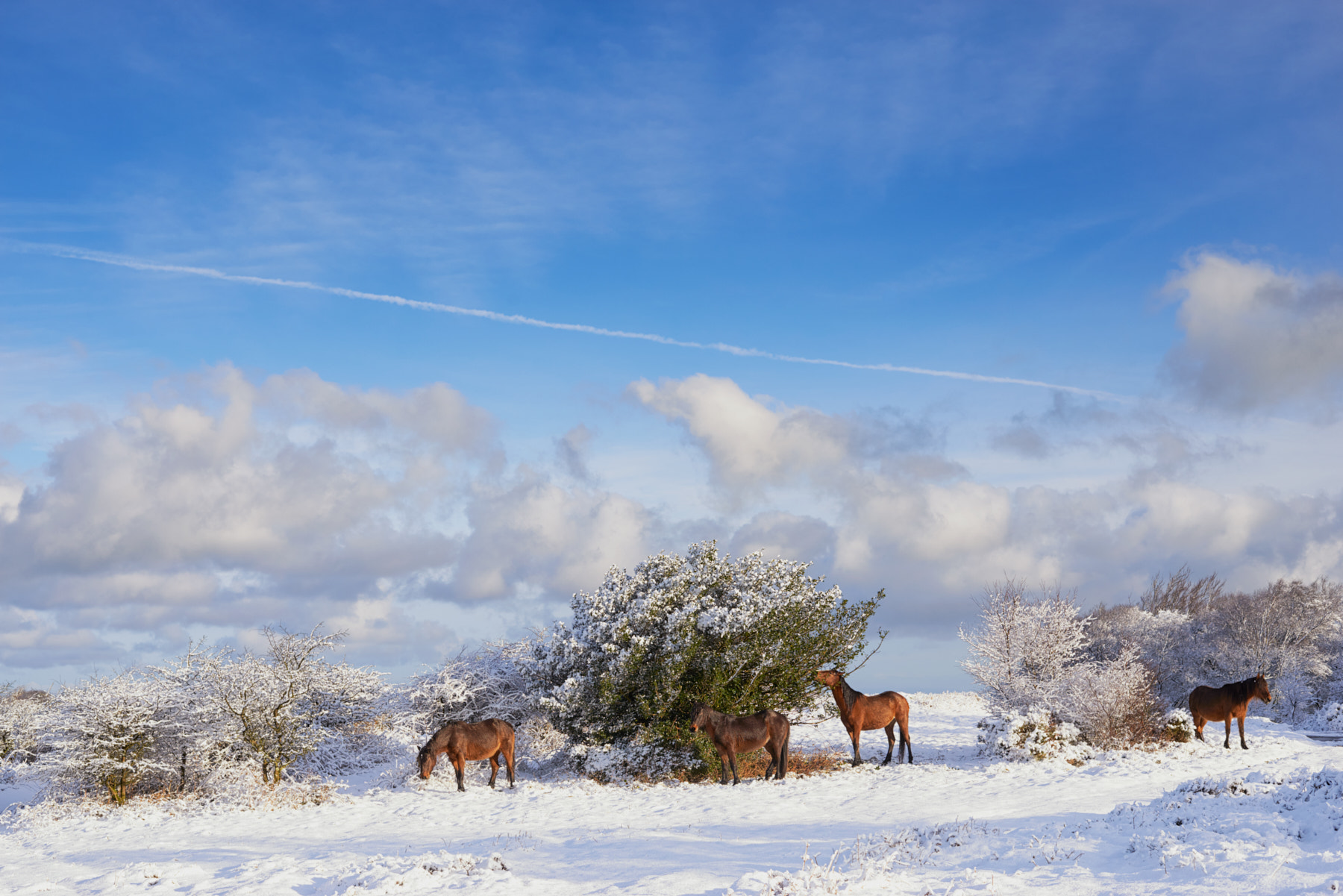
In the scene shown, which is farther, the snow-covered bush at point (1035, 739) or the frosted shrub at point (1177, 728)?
the frosted shrub at point (1177, 728)

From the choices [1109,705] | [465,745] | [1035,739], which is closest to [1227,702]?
[1109,705]

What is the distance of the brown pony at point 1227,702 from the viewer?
21.0 metres

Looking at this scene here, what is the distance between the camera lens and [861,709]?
61.9ft

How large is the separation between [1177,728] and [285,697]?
21.2 m

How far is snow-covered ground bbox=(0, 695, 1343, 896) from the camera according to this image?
8.66m

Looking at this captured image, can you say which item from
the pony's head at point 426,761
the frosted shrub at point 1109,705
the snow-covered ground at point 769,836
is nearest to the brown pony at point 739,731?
the snow-covered ground at point 769,836

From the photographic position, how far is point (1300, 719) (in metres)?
34.5

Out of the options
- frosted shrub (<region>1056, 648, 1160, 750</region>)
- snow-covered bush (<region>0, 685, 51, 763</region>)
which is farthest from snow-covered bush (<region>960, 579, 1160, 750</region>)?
snow-covered bush (<region>0, 685, 51, 763</region>)

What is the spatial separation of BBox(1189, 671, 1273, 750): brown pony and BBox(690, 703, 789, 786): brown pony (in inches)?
436

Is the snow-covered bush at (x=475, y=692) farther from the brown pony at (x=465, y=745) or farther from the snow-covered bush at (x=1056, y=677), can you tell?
the snow-covered bush at (x=1056, y=677)

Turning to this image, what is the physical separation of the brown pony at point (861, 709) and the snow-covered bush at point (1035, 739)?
2.06m

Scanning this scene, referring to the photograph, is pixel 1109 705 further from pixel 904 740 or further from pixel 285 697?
pixel 285 697

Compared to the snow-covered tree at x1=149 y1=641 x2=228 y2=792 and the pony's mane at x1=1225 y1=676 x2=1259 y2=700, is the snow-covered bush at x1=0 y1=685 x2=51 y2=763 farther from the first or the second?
the pony's mane at x1=1225 y1=676 x2=1259 y2=700

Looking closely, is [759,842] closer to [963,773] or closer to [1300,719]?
[963,773]
